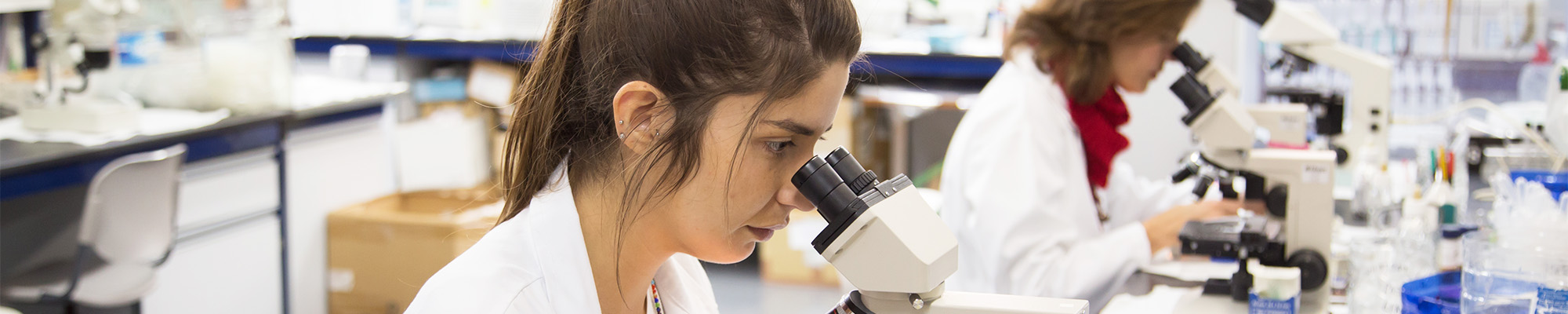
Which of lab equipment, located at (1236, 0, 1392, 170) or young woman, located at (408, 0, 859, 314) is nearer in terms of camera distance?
young woman, located at (408, 0, 859, 314)

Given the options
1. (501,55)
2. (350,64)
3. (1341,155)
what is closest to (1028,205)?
(1341,155)

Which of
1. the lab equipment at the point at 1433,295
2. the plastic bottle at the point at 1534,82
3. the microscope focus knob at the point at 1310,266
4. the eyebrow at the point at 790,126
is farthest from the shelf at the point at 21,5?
the plastic bottle at the point at 1534,82

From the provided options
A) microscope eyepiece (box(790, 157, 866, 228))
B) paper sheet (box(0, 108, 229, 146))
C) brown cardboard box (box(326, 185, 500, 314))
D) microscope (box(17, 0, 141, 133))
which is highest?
microscope eyepiece (box(790, 157, 866, 228))

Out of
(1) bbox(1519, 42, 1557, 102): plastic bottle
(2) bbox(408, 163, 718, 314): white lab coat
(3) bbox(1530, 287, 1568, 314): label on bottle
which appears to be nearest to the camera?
(2) bbox(408, 163, 718, 314): white lab coat

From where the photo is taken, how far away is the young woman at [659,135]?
93 cm

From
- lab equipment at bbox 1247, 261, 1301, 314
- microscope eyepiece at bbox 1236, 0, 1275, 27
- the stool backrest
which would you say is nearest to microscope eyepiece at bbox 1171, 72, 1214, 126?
lab equipment at bbox 1247, 261, 1301, 314

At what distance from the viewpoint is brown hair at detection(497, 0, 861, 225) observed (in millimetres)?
936

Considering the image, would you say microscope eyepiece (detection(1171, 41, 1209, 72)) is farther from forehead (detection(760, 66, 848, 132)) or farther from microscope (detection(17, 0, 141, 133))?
microscope (detection(17, 0, 141, 133))

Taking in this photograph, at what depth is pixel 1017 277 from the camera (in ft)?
6.47

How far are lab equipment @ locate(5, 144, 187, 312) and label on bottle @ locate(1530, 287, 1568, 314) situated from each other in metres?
2.74

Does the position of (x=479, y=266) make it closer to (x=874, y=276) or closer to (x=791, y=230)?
(x=874, y=276)

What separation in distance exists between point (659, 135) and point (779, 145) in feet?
0.33

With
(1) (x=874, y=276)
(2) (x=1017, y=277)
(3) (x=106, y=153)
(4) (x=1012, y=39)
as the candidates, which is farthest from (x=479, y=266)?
(3) (x=106, y=153)

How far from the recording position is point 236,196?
10.8 feet
